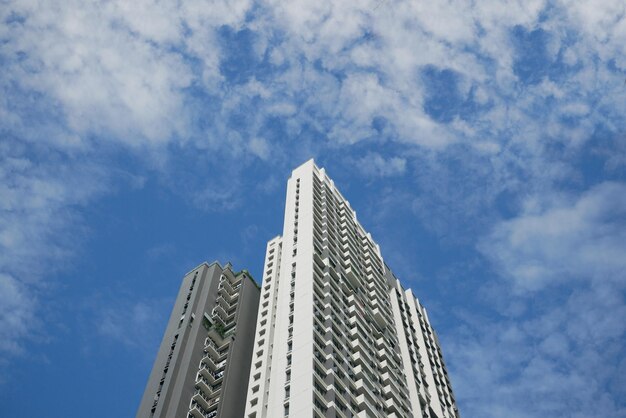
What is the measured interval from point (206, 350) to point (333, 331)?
1514 cm

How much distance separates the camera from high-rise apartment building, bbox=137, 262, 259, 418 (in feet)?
208

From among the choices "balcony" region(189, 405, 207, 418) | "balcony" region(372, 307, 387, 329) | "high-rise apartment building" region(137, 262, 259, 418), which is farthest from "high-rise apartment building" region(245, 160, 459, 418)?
"balcony" region(189, 405, 207, 418)

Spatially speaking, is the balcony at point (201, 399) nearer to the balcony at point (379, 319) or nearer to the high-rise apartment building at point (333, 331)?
the high-rise apartment building at point (333, 331)

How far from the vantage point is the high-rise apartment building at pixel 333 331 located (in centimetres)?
5688

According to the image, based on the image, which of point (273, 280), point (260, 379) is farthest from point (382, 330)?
point (260, 379)

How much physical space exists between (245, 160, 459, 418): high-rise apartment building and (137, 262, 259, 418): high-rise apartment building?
440 cm

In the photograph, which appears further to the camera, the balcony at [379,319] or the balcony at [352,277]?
the balcony at [352,277]

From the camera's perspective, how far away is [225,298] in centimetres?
8244

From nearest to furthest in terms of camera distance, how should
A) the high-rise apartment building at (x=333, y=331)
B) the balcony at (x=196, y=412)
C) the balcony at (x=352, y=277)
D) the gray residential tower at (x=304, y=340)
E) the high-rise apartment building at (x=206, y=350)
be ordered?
the high-rise apartment building at (x=333, y=331) < the gray residential tower at (x=304, y=340) < the balcony at (x=196, y=412) < the high-rise apartment building at (x=206, y=350) < the balcony at (x=352, y=277)

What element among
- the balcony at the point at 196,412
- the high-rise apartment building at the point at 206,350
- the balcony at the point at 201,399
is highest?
the high-rise apartment building at the point at 206,350

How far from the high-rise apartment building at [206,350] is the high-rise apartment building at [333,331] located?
440cm

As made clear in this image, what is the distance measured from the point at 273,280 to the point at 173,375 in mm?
17076

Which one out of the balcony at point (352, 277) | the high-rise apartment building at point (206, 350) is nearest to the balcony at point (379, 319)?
the balcony at point (352, 277)

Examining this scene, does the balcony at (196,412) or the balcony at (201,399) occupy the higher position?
the balcony at (201,399)
